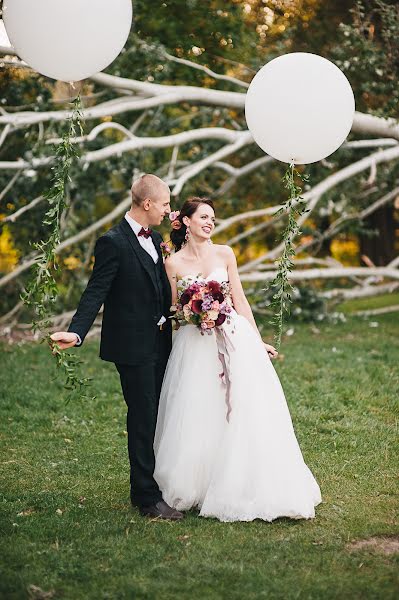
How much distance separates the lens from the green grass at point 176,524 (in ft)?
12.1

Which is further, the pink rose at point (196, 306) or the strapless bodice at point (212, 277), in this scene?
the strapless bodice at point (212, 277)

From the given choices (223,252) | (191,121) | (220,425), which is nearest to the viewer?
(220,425)

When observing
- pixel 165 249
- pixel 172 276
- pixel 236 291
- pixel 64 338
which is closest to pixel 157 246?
pixel 165 249

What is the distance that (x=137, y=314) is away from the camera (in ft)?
14.9

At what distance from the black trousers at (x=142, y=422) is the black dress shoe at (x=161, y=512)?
28mm

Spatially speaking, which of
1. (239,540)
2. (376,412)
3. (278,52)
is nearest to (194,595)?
(239,540)

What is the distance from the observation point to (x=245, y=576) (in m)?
3.74

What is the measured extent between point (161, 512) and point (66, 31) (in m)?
2.63

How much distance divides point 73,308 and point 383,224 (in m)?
8.59

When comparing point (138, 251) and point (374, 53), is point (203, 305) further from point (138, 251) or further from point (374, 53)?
point (374, 53)

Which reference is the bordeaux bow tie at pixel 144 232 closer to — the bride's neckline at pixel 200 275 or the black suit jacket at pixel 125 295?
the black suit jacket at pixel 125 295

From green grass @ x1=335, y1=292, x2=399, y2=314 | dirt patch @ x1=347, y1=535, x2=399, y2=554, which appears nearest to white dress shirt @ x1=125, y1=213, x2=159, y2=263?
dirt patch @ x1=347, y1=535, x2=399, y2=554

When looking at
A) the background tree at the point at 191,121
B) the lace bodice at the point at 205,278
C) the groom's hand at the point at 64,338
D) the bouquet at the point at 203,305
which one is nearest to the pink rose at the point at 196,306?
the bouquet at the point at 203,305

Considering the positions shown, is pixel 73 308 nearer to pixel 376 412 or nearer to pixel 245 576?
pixel 376 412
